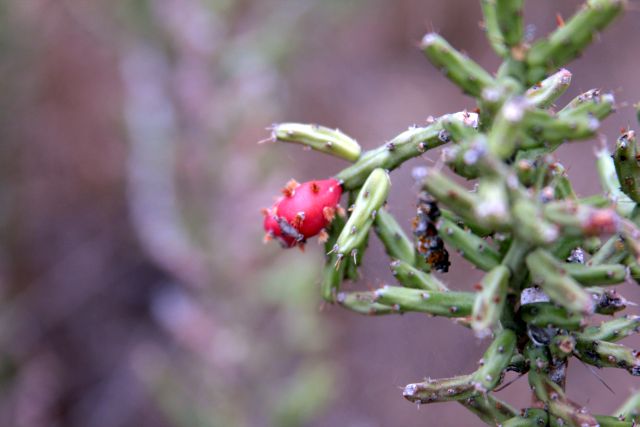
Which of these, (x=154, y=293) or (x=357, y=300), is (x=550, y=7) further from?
(x=357, y=300)

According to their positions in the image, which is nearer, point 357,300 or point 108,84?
point 357,300

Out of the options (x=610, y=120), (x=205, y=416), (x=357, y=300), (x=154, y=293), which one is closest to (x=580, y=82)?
(x=610, y=120)

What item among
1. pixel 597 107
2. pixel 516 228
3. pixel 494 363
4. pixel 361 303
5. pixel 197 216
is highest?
pixel 197 216

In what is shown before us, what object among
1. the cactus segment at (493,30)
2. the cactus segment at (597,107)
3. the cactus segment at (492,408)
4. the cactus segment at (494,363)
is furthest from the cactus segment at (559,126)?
the cactus segment at (492,408)

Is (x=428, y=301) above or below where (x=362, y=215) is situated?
below

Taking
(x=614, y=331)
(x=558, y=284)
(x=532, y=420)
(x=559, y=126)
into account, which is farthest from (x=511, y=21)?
(x=532, y=420)

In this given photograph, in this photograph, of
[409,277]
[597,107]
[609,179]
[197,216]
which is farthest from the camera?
[197,216]

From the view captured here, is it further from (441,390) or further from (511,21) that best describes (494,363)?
(511,21)
